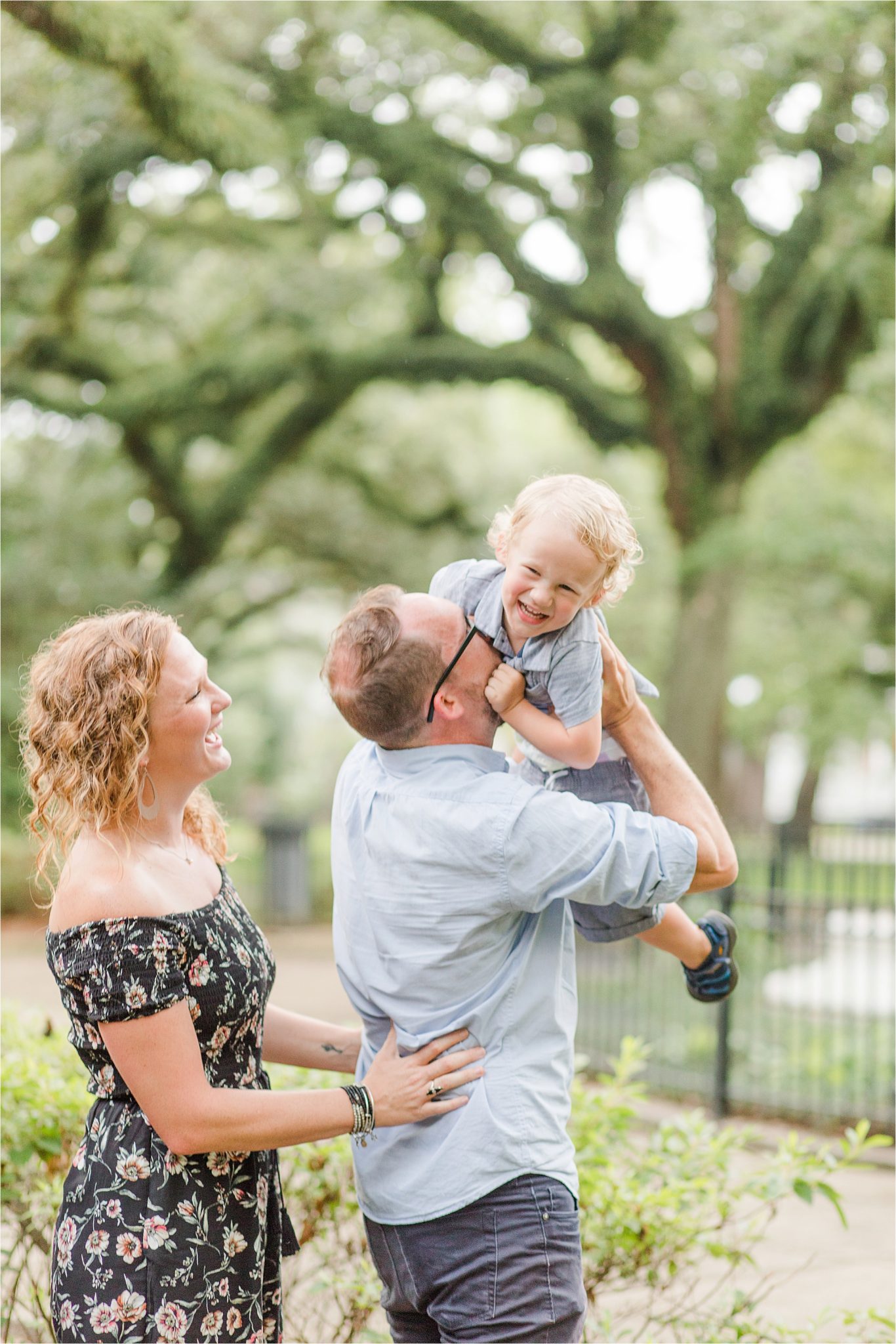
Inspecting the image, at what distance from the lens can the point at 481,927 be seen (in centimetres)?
208

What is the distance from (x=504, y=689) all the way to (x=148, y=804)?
0.66m

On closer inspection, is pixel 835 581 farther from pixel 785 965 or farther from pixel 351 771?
pixel 351 771

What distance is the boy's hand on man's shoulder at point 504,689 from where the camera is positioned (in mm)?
2258

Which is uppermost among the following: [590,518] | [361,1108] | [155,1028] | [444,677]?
[590,518]

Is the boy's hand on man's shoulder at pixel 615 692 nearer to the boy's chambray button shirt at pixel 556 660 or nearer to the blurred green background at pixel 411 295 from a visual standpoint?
the boy's chambray button shirt at pixel 556 660

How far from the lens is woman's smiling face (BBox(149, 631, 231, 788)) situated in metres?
2.21

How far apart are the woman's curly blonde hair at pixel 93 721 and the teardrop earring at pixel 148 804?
20 mm

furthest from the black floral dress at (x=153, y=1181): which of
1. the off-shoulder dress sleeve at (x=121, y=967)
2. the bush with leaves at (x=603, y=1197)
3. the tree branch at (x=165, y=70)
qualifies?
the tree branch at (x=165, y=70)

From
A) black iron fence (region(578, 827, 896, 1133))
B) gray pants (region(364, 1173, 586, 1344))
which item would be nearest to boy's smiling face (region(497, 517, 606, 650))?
gray pants (region(364, 1173, 586, 1344))

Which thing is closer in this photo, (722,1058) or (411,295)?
(722,1058)

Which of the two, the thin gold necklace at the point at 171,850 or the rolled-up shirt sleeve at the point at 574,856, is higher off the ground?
the rolled-up shirt sleeve at the point at 574,856

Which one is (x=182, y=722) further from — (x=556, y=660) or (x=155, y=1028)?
(x=556, y=660)

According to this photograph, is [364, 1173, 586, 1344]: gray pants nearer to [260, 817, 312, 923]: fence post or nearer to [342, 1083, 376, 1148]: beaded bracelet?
[342, 1083, 376, 1148]: beaded bracelet

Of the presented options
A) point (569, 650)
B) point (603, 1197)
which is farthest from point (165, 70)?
point (603, 1197)
